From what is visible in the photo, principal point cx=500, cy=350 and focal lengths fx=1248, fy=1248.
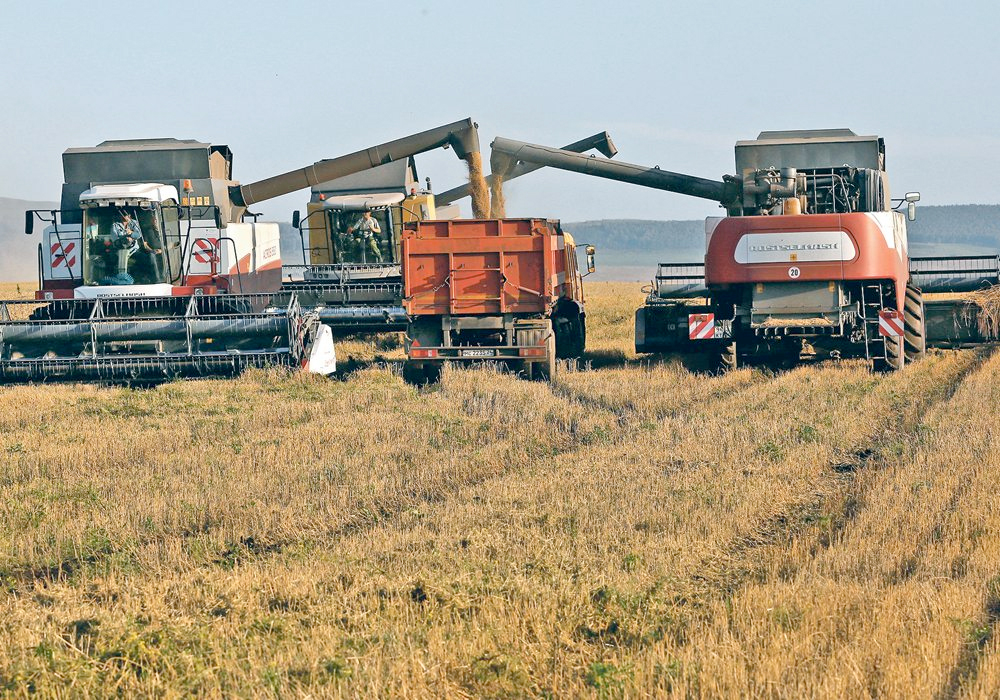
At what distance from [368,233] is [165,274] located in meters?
5.96

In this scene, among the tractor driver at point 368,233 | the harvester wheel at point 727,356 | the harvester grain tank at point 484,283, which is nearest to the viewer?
the harvester grain tank at point 484,283

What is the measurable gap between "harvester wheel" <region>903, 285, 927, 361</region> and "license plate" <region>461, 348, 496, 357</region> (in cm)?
602

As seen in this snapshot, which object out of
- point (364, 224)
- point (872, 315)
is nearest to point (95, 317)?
point (364, 224)

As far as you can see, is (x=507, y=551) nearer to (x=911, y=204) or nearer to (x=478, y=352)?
(x=478, y=352)

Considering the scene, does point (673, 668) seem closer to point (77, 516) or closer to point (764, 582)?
point (764, 582)

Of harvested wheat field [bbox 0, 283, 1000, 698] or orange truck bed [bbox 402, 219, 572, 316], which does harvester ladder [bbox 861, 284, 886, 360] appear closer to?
harvested wheat field [bbox 0, 283, 1000, 698]

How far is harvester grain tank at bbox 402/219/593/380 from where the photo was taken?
17812mm

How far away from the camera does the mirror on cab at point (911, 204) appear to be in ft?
59.3

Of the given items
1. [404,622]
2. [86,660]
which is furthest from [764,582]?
[86,660]

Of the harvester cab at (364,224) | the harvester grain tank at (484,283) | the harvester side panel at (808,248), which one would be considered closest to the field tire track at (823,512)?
the harvester side panel at (808,248)

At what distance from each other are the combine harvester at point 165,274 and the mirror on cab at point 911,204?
8.48 m

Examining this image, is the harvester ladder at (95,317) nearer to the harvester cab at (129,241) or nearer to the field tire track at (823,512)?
the harvester cab at (129,241)

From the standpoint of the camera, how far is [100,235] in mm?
18984

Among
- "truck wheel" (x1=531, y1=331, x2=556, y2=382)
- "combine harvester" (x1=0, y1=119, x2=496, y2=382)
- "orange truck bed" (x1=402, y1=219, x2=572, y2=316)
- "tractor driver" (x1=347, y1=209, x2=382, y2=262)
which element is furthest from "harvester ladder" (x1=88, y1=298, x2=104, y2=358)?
"tractor driver" (x1=347, y1=209, x2=382, y2=262)
